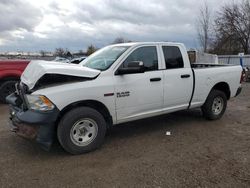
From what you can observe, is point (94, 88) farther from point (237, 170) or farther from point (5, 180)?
point (237, 170)

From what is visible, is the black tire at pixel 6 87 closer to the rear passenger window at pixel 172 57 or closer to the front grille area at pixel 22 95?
the front grille area at pixel 22 95

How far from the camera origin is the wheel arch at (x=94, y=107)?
4266mm

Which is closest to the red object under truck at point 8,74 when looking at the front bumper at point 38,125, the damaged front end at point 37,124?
the damaged front end at point 37,124

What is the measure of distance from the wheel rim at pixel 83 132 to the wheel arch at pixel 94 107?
10.2 inches

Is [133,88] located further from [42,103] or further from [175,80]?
[42,103]

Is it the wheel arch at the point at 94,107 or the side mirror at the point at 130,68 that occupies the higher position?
the side mirror at the point at 130,68

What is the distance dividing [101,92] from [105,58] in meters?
0.96

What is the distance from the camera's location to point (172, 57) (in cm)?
557

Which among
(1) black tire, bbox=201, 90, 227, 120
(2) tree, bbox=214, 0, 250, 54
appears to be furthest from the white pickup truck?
(2) tree, bbox=214, 0, 250, 54

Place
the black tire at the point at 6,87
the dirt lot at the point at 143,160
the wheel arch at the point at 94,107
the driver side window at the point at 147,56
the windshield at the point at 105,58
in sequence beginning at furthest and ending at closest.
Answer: the black tire at the point at 6,87, the driver side window at the point at 147,56, the windshield at the point at 105,58, the wheel arch at the point at 94,107, the dirt lot at the point at 143,160

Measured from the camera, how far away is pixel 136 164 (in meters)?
4.04

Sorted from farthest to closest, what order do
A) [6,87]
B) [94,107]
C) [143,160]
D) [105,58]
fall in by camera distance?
[6,87] → [105,58] → [94,107] → [143,160]

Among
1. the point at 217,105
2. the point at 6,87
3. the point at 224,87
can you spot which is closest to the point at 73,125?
the point at 217,105

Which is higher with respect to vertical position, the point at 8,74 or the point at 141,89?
the point at 8,74
